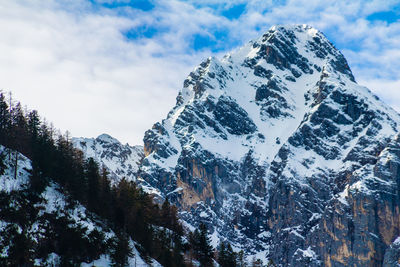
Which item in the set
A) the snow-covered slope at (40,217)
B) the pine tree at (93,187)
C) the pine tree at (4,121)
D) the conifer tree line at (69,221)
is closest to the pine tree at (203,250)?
the conifer tree line at (69,221)

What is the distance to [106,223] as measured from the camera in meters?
97.6

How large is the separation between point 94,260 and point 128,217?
53.5ft

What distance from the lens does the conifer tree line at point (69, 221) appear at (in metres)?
79.1

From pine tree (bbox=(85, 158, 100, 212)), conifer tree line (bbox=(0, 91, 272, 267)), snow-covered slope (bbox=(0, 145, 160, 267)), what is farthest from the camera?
pine tree (bbox=(85, 158, 100, 212))

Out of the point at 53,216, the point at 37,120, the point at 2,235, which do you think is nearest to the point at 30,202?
the point at 53,216

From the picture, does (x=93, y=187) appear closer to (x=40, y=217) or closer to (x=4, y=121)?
(x=40, y=217)

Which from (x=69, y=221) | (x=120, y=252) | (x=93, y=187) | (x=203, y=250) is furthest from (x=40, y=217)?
(x=203, y=250)

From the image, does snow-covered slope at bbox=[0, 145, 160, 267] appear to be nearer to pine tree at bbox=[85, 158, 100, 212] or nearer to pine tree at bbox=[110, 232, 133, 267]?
pine tree at bbox=[110, 232, 133, 267]

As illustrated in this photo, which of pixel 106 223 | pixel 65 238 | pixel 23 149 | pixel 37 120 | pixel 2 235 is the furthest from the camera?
pixel 37 120

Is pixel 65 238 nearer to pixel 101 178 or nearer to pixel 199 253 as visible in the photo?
Result: pixel 101 178

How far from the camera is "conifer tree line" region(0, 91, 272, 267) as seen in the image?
79.1 metres

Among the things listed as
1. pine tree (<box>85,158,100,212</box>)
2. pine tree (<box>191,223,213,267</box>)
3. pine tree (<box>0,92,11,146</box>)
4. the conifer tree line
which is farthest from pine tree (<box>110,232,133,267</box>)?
pine tree (<box>0,92,11,146</box>)

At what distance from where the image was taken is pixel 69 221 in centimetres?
8731

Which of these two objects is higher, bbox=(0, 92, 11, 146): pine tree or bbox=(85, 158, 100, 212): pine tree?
bbox=(0, 92, 11, 146): pine tree
